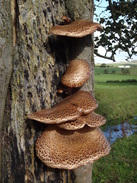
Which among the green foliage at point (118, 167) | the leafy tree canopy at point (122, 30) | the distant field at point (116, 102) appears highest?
the leafy tree canopy at point (122, 30)

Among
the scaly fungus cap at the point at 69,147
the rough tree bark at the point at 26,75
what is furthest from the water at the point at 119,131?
the rough tree bark at the point at 26,75

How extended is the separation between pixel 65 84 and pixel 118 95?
10.9 metres

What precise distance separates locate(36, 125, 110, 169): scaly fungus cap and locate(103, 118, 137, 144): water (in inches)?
247

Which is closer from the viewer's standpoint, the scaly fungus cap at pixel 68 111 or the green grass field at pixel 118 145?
the scaly fungus cap at pixel 68 111

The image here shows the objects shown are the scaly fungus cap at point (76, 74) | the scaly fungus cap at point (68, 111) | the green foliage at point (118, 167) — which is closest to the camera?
the scaly fungus cap at point (68, 111)

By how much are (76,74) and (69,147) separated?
0.44 meters

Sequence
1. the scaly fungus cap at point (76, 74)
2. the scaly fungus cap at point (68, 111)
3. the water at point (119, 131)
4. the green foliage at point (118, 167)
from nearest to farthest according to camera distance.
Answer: the scaly fungus cap at point (68, 111) < the scaly fungus cap at point (76, 74) < the green foliage at point (118, 167) < the water at point (119, 131)

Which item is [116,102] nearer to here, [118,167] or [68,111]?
[118,167]

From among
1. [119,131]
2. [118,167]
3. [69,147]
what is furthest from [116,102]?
[69,147]

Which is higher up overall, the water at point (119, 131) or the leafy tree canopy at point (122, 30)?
the leafy tree canopy at point (122, 30)

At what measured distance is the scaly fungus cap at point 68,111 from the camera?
3.95 feet

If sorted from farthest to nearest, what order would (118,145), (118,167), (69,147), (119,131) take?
(119,131)
(118,145)
(118,167)
(69,147)

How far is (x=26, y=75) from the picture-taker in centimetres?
132

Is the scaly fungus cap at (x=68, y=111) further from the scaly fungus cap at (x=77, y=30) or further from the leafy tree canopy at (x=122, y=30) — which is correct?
the leafy tree canopy at (x=122, y=30)
